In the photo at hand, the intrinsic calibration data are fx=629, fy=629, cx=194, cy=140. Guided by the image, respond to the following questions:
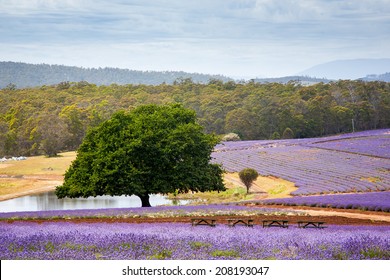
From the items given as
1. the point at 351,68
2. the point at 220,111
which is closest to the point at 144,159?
the point at 351,68

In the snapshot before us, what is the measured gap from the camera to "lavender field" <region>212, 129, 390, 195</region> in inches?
1654

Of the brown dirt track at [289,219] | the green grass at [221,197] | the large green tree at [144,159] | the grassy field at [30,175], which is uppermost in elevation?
the large green tree at [144,159]

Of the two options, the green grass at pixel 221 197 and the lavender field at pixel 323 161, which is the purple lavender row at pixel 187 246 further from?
the green grass at pixel 221 197

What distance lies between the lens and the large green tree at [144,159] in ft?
98.3

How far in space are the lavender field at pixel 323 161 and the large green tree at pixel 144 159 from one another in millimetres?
9136

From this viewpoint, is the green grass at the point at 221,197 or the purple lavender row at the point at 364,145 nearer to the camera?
the green grass at the point at 221,197

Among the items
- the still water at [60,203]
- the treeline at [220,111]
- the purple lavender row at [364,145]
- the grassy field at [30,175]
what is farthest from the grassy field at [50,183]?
the purple lavender row at [364,145]

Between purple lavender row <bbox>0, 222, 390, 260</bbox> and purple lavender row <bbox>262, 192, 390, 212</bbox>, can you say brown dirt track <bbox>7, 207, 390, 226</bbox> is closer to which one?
purple lavender row <bbox>262, 192, 390, 212</bbox>

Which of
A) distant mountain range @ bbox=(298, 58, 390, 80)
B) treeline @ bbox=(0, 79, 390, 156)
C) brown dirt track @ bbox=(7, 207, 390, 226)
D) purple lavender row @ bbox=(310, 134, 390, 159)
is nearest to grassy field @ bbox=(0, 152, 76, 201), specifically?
treeline @ bbox=(0, 79, 390, 156)

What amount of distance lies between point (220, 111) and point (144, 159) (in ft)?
251

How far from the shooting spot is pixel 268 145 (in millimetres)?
77125

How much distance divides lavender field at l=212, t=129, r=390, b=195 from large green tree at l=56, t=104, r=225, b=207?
360 inches

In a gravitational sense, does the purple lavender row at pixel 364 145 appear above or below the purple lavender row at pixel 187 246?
below

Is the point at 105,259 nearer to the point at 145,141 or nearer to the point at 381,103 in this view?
the point at 145,141
